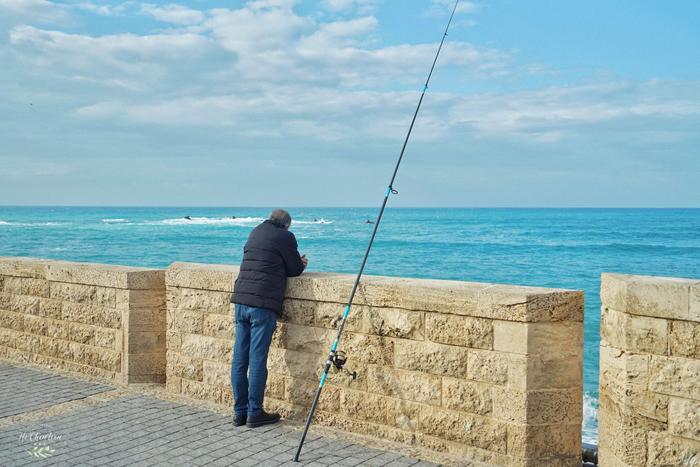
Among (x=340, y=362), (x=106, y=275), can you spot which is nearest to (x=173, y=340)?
(x=106, y=275)

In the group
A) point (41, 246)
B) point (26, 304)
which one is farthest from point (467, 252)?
point (26, 304)

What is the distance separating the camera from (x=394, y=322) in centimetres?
460

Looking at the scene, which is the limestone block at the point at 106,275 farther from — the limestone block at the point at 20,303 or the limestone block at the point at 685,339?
the limestone block at the point at 685,339

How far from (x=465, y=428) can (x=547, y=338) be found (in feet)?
2.68

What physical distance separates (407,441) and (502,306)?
1.23 meters

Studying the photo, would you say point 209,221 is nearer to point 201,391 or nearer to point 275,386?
point 201,391

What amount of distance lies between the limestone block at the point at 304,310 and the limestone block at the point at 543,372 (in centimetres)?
144

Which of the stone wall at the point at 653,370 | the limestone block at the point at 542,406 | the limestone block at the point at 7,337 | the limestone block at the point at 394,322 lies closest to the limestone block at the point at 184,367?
the limestone block at the point at 394,322

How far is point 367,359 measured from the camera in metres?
4.76

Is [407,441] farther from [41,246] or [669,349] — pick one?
[41,246]

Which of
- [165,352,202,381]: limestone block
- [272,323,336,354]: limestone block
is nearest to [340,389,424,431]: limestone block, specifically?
[272,323,336,354]: limestone block

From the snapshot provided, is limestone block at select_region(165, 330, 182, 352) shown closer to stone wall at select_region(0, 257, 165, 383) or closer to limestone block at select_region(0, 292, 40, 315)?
stone wall at select_region(0, 257, 165, 383)

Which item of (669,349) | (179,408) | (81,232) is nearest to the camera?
(669,349)

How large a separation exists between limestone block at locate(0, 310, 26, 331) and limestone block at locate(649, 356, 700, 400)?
653cm
